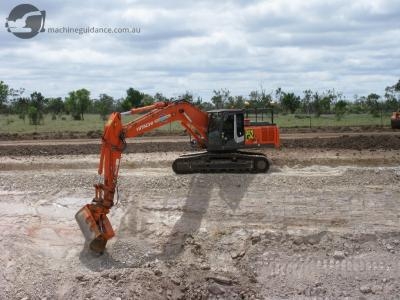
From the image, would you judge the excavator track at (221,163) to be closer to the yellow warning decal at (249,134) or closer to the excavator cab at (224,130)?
the excavator cab at (224,130)

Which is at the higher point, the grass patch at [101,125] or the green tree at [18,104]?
the green tree at [18,104]

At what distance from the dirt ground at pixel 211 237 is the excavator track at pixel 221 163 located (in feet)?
1.89

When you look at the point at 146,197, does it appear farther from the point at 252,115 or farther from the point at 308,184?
the point at 252,115

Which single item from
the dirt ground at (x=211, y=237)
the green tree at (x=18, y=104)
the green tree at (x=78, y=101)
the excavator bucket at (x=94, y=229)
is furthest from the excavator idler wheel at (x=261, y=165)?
the green tree at (x=18, y=104)

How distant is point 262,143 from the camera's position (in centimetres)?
1698

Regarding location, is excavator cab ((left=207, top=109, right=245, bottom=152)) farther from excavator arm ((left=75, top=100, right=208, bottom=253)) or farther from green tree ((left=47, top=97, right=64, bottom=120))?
green tree ((left=47, top=97, right=64, bottom=120))

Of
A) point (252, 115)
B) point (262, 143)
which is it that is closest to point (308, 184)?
point (262, 143)

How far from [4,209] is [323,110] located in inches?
1732

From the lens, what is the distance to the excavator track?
53.9 ft

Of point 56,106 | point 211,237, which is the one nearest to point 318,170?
point 211,237

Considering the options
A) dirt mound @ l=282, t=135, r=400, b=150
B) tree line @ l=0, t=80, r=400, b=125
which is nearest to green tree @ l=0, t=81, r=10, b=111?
tree line @ l=0, t=80, r=400, b=125

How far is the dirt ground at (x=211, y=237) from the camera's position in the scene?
10086 mm

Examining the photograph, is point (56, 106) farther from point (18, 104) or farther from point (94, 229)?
point (94, 229)

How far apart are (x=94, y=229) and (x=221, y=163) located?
20.7 feet
